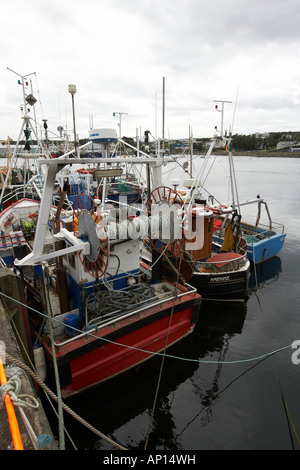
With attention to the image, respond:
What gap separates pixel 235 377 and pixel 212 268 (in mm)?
3974

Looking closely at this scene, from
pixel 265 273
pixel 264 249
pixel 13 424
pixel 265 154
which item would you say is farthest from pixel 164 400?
pixel 265 154

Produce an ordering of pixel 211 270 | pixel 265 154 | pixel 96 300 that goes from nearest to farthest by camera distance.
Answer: pixel 96 300 → pixel 211 270 → pixel 265 154

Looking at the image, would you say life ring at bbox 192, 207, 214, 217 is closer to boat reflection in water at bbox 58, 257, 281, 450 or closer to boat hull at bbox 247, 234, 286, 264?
boat hull at bbox 247, 234, 286, 264

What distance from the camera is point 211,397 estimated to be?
7113mm

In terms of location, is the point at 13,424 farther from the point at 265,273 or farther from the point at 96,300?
the point at 265,273

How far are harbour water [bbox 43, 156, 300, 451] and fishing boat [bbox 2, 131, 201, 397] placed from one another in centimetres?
62

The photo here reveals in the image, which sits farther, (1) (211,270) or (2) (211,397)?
(1) (211,270)

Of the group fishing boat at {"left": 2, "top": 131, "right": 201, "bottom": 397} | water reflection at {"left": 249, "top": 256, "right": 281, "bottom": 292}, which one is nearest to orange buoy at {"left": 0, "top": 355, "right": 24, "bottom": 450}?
fishing boat at {"left": 2, "top": 131, "right": 201, "bottom": 397}

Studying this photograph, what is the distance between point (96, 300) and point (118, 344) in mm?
1284

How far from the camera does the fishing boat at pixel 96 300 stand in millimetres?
5852

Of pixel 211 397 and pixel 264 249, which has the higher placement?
pixel 264 249

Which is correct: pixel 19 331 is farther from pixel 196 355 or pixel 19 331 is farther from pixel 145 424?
pixel 196 355
